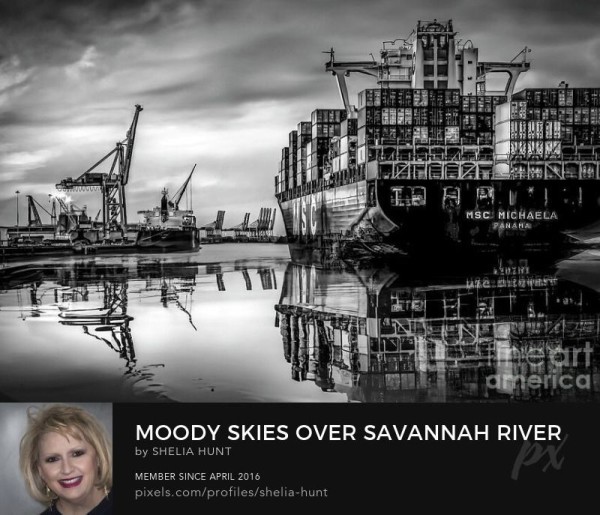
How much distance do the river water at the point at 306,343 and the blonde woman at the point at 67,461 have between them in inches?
38.2

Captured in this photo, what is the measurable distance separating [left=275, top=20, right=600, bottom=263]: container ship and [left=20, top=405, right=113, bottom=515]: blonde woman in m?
19.5

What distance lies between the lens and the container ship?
24.4 meters

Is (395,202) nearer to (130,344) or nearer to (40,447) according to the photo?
(130,344)

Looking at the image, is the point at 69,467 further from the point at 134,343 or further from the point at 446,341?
the point at 446,341

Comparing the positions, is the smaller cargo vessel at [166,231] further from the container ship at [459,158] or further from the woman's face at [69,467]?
the woman's face at [69,467]

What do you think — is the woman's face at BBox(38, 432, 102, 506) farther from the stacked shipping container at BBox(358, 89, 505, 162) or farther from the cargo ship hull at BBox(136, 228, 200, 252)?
the cargo ship hull at BBox(136, 228, 200, 252)

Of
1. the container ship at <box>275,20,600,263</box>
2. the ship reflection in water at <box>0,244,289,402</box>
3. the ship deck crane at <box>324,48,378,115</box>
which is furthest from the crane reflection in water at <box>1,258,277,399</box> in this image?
the ship deck crane at <box>324,48,378,115</box>

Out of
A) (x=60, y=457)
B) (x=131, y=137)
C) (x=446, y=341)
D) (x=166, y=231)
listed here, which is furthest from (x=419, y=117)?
(x=60, y=457)

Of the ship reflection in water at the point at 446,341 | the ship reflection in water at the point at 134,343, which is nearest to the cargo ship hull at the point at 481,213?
the ship reflection in water at the point at 446,341

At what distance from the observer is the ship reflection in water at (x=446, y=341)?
5.83 meters

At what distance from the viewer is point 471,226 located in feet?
80.8

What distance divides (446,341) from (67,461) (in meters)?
4.64

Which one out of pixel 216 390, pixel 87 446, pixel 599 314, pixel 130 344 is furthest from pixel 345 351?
pixel 599 314

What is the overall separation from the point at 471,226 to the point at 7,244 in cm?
1655
